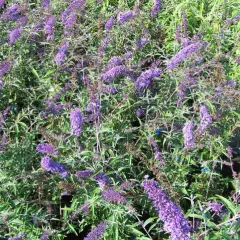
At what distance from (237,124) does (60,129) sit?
1.39 metres

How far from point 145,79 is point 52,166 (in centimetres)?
129

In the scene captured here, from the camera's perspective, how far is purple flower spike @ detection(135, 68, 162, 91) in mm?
3760

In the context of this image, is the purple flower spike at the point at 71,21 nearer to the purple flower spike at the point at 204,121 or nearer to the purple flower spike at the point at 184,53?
the purple flower spike at the point at 184,53

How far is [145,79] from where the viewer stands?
379cm

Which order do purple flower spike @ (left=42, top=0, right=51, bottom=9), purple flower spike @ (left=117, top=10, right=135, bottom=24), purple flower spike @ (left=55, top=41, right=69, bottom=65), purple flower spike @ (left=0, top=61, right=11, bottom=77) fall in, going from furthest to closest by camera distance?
1. purple flower spike @ (left=42, top=0, right=51, bottom=9)
2. purple flower spike @ (left=117, top=10, right=135, bottom=24)
3. purple flower spike @ (left=55, top=41, right=69, bottom=65)
4. purple flower spike @ (left=0, top=61, right=11, bottom=77)

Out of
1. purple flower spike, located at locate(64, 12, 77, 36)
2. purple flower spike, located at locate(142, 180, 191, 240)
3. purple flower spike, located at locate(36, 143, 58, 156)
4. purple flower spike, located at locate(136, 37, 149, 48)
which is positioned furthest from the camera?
purple flower spike, located at locate(136, 37, 149, 48)

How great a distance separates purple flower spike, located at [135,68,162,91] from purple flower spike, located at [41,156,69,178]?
42.9 inches

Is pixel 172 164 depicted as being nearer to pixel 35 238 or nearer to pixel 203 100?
pixel 203 100

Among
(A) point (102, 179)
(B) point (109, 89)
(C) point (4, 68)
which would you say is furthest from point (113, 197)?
(C) point (4, 68)

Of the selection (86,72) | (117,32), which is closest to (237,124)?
(86,72)

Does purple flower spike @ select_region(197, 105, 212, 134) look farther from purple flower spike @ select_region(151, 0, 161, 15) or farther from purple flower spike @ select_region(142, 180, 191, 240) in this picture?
purple flower spike @ select_region(151, 0, 161, 15)

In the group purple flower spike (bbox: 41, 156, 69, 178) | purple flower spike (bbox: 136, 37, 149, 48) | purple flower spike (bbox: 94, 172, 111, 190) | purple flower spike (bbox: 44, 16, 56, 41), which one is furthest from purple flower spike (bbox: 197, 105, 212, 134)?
purple flower spike (bbox: 44, 16, 56, 41)

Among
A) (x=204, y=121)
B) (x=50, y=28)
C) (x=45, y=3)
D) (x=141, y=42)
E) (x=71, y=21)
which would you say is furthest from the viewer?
(x=45, y=3)

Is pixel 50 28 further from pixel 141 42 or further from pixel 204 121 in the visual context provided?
pixel 204 121
